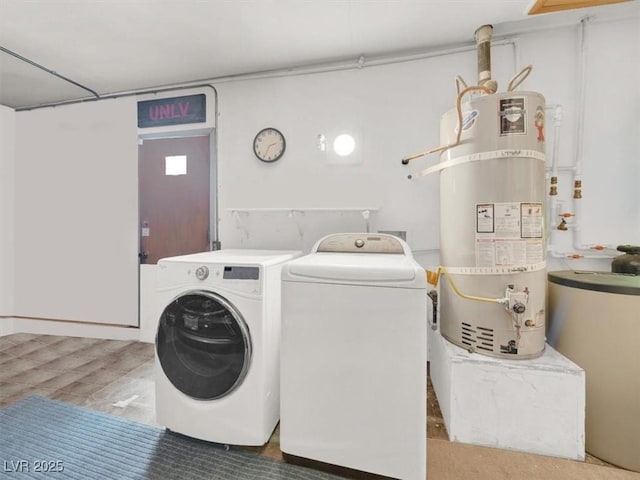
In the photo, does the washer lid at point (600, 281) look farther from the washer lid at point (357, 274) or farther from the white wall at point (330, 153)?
the washer lid at point (357, 274)

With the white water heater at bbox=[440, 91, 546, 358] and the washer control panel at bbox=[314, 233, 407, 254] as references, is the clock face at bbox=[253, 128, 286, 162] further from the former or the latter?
the white water heater at bbox=[440, 91, 546, 358]

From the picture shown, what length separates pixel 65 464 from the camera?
127cm

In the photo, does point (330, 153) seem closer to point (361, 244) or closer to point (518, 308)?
point (361, 244)

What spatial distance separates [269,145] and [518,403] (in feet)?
7.40

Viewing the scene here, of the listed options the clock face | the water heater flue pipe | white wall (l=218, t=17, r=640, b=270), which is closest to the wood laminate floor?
white wall (l=218, t=17, r=640, b=270)

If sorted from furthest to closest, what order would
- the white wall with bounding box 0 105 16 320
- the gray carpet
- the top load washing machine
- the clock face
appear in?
the white wall with bounding box 0 105 16 320, the clock face, the gray carpet, the top load washing machine

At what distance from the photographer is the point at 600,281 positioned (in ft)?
4.32

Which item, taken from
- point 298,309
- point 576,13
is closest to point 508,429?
point 298,309

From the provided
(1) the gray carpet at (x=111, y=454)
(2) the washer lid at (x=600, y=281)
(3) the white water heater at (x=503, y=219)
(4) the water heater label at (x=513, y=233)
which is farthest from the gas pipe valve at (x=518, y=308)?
(1) the gray carpet at (x=111, y=454)

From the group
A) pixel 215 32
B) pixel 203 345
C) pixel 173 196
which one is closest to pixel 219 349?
pixel 203 345

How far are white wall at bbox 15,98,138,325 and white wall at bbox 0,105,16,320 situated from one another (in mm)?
56

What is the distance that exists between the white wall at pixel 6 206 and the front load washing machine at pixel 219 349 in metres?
2.75

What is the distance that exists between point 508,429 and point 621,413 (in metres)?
0.48

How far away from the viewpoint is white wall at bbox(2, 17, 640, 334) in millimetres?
1780
